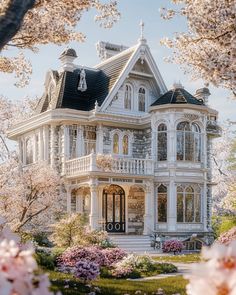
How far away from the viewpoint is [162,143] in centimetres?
3186

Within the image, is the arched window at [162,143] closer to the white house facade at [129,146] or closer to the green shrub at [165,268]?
the white house facade at [129,146]

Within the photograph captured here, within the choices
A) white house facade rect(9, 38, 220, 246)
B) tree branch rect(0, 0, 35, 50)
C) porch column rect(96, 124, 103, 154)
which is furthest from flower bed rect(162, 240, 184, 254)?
tree branch rect(0, 0, 35, 50)

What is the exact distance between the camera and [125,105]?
33844 mm

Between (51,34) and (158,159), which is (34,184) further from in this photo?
(51,34)

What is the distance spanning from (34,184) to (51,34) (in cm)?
1418

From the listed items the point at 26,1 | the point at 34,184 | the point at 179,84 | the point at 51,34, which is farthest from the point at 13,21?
the point at 179,84

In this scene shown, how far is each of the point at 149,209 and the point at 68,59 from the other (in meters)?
11.2

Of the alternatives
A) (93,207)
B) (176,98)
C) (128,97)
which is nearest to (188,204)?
(93,207)

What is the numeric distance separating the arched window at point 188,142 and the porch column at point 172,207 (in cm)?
184

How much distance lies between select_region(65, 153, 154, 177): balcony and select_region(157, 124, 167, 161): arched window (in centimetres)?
84

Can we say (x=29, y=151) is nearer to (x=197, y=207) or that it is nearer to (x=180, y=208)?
(x=180, y=208)

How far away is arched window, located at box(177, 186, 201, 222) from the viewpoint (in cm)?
3142

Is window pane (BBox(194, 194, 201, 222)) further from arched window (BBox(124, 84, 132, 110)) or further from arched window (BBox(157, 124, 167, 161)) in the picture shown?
arched window (BBox(124, 84, 132, 110))

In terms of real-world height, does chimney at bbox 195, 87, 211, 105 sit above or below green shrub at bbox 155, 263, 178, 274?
above
